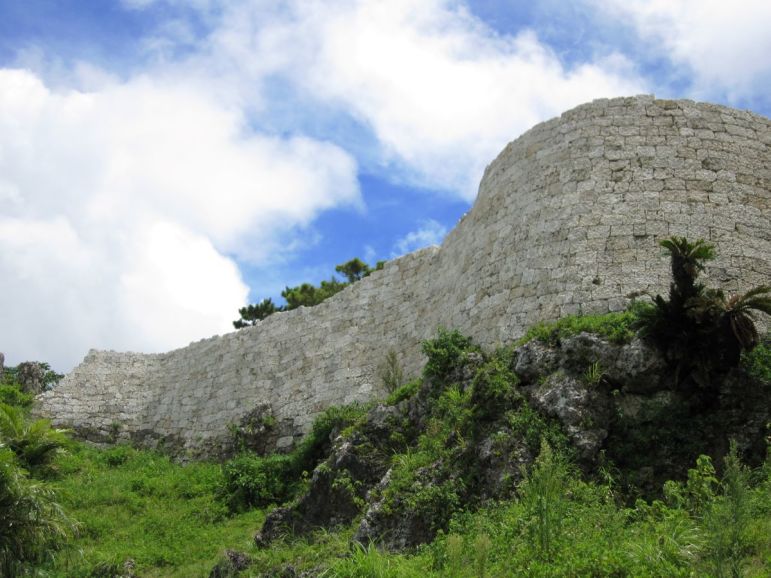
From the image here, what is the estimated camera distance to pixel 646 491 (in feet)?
35.0

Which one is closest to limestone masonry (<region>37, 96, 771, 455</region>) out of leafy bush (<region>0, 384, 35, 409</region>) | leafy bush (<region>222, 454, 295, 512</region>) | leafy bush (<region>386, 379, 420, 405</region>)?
leafy bush (<region>386, 379, 420, 405</region>)

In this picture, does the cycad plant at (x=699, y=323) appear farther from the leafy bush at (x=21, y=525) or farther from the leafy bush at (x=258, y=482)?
the leafy bush at (x=21, y=525)

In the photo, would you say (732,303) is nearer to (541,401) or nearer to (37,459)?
(541,401)

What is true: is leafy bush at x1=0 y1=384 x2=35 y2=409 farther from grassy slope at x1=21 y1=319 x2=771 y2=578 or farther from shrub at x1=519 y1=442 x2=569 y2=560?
shrub at x1=519 y1=442 x2=569 y2=560

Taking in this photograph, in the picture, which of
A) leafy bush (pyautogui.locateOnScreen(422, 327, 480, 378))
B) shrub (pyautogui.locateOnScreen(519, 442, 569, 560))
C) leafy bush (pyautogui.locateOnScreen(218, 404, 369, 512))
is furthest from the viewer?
leafy bush (pyautogui.locateOnScreen(218, 404, 369, 512))

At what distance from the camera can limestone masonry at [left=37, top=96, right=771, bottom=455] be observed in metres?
13.6

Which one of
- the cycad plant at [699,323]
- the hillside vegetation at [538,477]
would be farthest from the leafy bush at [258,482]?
the cycad plant at [699,323]

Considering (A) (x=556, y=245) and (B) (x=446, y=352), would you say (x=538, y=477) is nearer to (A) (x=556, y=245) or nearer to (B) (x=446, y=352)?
(B) (x=446, y=352)

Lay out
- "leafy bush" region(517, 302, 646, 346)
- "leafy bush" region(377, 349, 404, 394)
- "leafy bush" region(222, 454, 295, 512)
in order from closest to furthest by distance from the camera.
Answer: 1. "leafy bush" region(517, 302, 646, 346)
2. "leafy bush" region(222, 454, 295, 512)
3. "leafy bush" region(377, 349, 404, 394)

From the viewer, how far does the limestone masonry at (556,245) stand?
44.6 ft

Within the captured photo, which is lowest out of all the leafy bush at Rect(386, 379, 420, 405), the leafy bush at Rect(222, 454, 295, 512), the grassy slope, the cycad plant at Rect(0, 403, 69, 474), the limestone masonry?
the grassy slope

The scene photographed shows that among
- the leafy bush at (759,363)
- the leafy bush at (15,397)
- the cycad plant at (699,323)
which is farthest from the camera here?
the leafy bush at (15,397)

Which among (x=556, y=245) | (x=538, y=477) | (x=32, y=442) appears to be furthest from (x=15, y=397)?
(x=538, y=477)

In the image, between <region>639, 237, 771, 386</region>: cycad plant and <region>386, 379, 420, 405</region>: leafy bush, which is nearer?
<region>639, 237, 771, 386</region>: cycad plant
